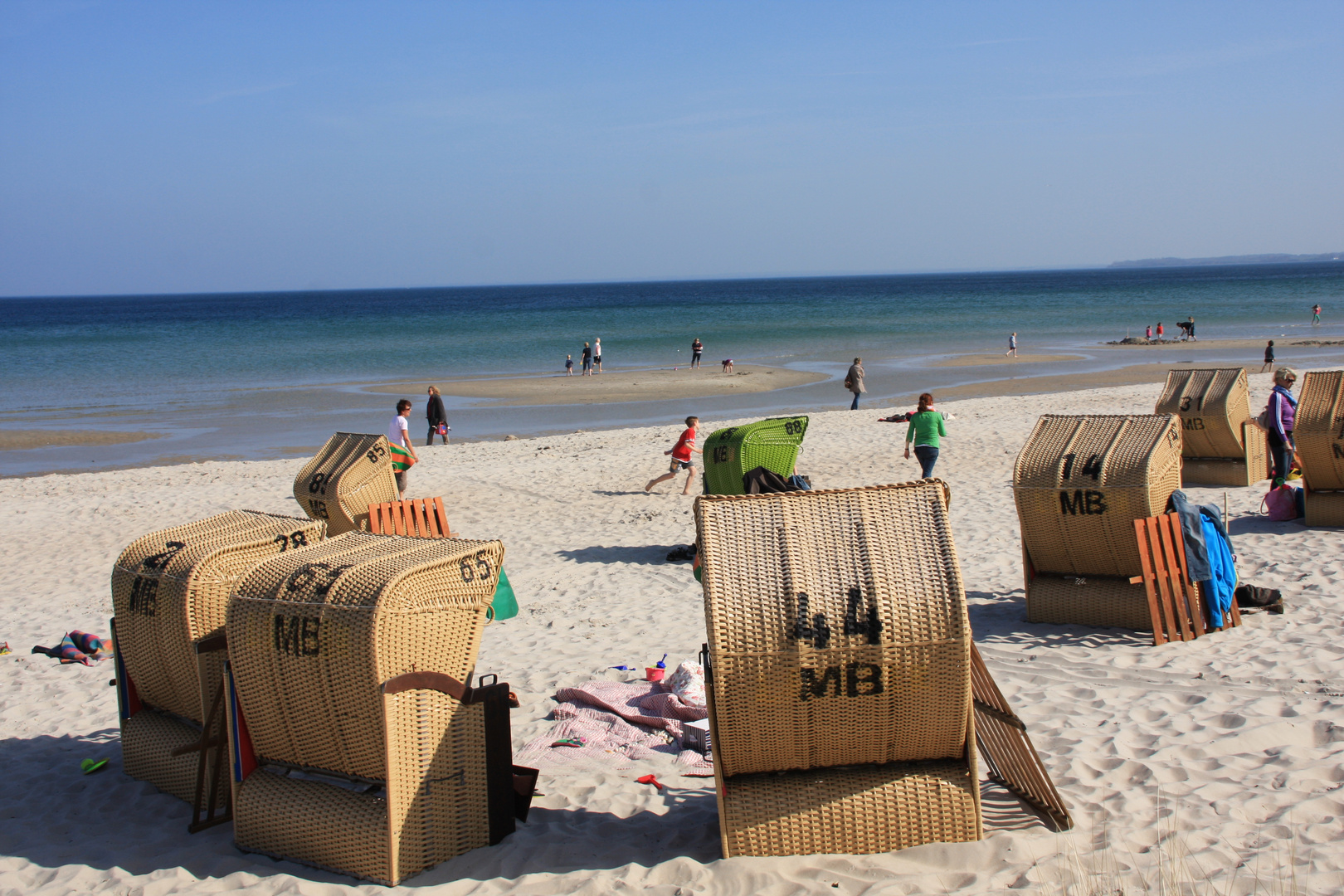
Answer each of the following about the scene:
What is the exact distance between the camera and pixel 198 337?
2699 inches

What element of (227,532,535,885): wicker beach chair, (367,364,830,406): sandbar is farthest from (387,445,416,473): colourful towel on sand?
(367,364,830,406): sandbar

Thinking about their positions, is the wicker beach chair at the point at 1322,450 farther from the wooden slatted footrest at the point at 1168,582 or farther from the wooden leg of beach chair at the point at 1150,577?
the wooden leg of beach chair at the point at 1150,577

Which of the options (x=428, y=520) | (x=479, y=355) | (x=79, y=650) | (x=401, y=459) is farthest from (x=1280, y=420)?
(x=479, y=355)

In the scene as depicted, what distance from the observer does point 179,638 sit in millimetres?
5270

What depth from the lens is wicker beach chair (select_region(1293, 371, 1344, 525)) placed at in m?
10.4

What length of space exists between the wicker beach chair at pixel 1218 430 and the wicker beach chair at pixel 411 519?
931cm

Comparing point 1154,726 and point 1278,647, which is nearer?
point 1154,726

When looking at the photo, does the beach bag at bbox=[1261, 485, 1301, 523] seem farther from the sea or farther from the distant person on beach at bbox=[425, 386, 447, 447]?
the sea

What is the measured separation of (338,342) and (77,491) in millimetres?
45977

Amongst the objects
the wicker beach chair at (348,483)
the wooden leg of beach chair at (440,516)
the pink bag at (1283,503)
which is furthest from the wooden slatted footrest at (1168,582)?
the wicker beach chair at (348,483)

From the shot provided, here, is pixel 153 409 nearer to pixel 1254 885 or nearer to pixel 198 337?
pixel 1254 885

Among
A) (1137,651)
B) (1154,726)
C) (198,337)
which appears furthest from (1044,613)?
(198,337)

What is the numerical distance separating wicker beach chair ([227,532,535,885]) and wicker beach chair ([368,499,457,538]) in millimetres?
5842

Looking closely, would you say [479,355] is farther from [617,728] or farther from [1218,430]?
[617,728]
